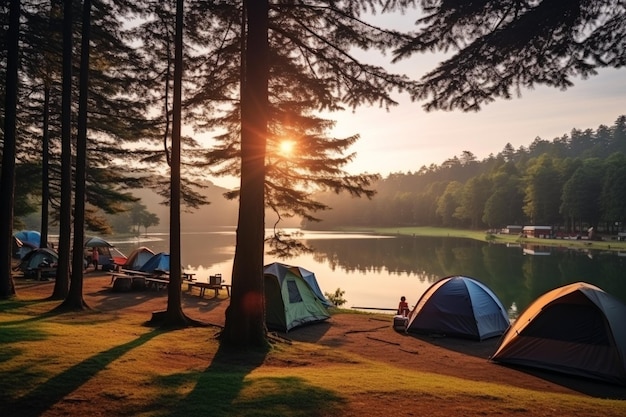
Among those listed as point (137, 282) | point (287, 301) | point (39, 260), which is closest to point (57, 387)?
point (287, 301)

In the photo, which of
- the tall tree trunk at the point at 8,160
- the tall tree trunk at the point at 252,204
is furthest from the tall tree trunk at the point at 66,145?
the tall tree trunk at the point at 252,204

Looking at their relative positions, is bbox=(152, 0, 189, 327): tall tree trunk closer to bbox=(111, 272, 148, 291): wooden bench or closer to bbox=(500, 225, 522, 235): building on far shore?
bbox=(111, 272, 148, 291): wooden bench

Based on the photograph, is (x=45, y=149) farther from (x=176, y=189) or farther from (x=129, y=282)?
(x=176, y=189)

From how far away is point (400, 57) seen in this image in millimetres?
7523

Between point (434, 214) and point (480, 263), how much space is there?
86.4m

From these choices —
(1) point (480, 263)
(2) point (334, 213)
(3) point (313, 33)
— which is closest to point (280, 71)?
(3) point (313, 33)

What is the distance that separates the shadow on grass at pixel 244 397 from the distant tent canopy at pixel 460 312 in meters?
7.39

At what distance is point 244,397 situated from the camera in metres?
5.89

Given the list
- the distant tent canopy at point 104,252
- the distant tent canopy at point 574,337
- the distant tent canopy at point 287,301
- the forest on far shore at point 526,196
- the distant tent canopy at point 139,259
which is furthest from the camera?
the forest on far shore at point 526,196

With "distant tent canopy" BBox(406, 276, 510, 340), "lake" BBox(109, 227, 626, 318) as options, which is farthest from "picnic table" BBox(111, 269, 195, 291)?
"distant tent canopy" BBox(406, 276, 510, 340)

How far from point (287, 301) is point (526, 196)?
277 feet

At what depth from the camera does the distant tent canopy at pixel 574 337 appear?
913 centimetres

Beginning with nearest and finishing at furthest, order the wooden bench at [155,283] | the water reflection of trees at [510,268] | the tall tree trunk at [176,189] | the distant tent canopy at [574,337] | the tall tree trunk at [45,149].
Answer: the distant tent canopy at [574,337]
the tall tree trunk at [176,189]
the wooden bench at [155,283]
the tall tree trunk at [45,149]
the water reflection of trees at [510,268]

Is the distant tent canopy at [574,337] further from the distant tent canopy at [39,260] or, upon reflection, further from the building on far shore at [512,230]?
the building on far shore at [512,230]
